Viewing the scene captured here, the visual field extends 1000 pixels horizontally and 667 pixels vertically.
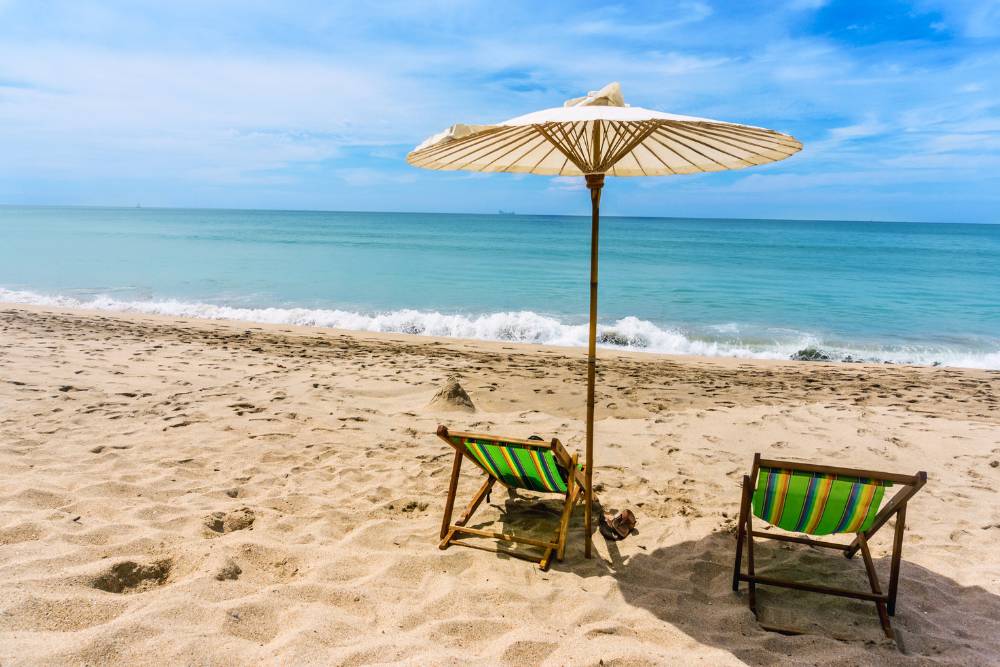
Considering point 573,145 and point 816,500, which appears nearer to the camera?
point 816,500

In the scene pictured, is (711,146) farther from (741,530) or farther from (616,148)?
(741,530)

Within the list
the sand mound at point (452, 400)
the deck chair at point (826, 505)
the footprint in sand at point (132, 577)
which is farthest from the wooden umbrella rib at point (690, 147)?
the footprint in sand at point (132, 577)

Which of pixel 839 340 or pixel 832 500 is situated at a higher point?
pixel 832 500

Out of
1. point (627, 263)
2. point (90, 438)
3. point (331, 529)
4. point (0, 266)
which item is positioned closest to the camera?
point (331, 529)

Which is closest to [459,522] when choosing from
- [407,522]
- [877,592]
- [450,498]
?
[450,498]

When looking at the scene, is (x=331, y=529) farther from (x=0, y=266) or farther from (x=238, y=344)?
(x=0, y=266)

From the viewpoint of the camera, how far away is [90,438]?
473 centimetres

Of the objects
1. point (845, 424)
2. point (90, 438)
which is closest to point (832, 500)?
point (845, 424)

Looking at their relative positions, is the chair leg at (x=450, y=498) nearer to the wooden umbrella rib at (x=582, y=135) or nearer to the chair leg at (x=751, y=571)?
the chair leg at (x=751, y=571)

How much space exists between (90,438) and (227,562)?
2622mm

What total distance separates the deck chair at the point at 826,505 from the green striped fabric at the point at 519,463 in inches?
37.8

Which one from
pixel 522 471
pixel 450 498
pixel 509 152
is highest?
pixel 509 152

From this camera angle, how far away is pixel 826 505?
9.36 ft

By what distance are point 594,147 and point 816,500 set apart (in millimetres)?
2169
